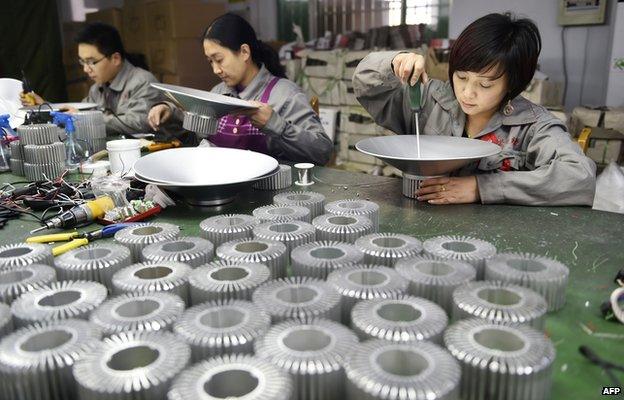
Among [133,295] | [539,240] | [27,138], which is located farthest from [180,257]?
[27,138]

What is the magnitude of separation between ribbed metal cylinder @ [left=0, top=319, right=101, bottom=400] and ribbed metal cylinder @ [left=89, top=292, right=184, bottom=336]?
0.04 m

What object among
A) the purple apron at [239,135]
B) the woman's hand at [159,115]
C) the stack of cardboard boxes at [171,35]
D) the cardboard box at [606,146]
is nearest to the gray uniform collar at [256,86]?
the purple apron at [239,135]

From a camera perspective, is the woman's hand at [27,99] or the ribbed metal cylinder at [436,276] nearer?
the ribbed metal cylinder at [436,276]

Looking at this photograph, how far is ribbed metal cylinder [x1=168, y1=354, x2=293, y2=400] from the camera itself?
527 millimetres

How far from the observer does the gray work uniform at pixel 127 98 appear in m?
2.65

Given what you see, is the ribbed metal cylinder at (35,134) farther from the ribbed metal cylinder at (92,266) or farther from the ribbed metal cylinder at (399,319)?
the ribbed metal cylinder at (399,319)

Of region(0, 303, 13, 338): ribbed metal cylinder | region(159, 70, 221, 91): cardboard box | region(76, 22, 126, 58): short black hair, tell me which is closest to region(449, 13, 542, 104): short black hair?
region(0, 303, 13, 338): ribbed metal cylinder

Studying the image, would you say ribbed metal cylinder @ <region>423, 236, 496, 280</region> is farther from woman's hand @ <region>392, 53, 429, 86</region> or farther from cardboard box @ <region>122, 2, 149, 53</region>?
cardboard box @ <region>122, 2, 149, 53</region>

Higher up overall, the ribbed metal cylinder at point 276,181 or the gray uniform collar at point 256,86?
the gray uniform collar at point 256,86

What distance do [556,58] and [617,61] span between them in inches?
18.9

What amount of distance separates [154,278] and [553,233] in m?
0.89

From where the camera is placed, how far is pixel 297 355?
1.90 feet

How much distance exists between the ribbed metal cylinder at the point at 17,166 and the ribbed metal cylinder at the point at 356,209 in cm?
123

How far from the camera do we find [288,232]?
40.1 inches
